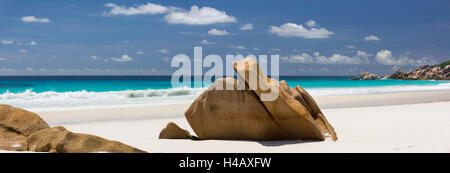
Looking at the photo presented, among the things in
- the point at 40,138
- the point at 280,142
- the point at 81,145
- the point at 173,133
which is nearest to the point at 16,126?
the point at 40,138

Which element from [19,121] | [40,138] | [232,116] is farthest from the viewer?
[232,116]

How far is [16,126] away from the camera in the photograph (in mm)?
6148

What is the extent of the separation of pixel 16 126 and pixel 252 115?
408cm

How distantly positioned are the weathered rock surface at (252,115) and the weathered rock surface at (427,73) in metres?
93.0

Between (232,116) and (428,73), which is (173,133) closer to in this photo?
(232,116)

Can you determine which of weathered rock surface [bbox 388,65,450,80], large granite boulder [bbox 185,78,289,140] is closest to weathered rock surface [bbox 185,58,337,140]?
large granite boulder [bbox 185,78,289,140]

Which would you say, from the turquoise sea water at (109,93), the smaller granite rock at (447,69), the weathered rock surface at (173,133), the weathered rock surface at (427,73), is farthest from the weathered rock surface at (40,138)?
the smaller granite rock at (447,69)

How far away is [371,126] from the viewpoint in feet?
28.8

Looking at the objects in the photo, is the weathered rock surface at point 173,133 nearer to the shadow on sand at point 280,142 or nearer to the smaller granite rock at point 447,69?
the shadow on sand at point 280,142

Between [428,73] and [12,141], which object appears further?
[428,73]

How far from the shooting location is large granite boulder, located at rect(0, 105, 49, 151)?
18.6 feet

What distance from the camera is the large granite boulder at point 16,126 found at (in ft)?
18.6
